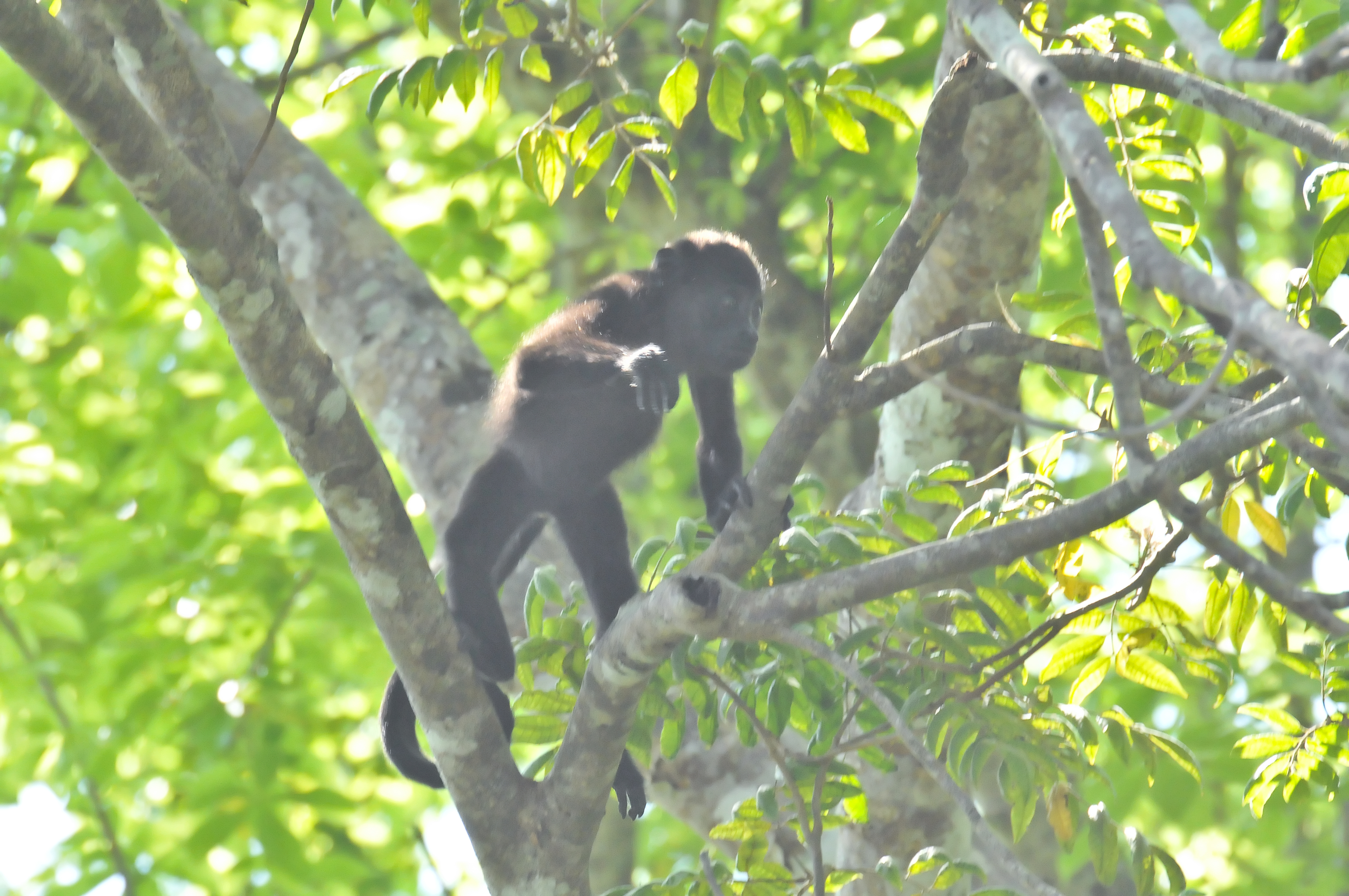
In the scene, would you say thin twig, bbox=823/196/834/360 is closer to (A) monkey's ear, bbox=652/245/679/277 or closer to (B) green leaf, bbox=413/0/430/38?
(B) green leaf, bbox=413/0/430/38

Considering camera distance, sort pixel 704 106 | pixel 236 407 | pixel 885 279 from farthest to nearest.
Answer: pixel 236 407, pixel 704 106, pixel 885 279

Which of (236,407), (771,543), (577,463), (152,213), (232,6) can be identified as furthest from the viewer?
(232,6)

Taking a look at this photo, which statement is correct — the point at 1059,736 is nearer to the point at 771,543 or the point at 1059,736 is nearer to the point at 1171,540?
the point at 1171,540

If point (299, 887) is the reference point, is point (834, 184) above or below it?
above

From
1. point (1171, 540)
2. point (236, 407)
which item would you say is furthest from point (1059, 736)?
point (236, 407)

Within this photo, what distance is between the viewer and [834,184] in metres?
5.52

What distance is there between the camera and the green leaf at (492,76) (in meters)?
2.72

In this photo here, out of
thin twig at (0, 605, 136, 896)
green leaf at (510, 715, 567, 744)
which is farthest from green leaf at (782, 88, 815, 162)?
thin twig at (0, 605, 136, 896)

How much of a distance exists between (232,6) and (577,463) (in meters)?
5.16

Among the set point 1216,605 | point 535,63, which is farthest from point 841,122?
point 1216,605

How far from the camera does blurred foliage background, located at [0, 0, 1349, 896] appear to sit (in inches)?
181

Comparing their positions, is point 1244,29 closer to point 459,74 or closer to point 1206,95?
point 1206,95

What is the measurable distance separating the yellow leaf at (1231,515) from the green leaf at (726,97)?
4.84 ft

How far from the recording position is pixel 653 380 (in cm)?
300
